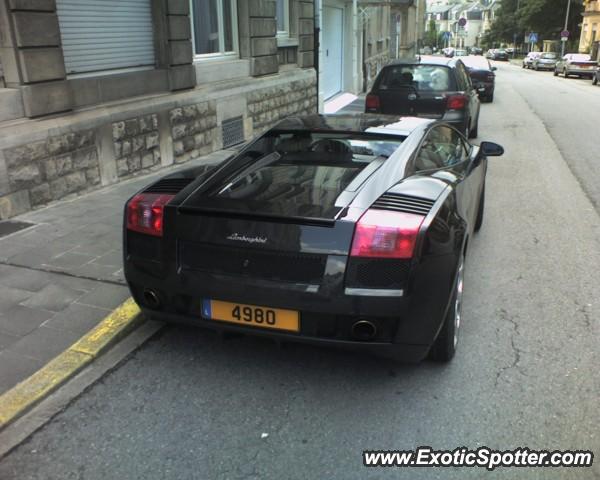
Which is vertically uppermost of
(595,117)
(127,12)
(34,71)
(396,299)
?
(127,12)

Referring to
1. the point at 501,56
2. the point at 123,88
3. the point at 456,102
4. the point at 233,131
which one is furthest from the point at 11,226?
the point at 501,56

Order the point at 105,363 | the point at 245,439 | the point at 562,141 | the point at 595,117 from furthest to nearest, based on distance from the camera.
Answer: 1. the point at 595,117
2. the point at 562,141
3. the point at 105,363
4. the point at 245,439

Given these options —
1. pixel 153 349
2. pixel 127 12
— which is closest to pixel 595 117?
pixel 127 12

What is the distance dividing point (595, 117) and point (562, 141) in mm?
5034

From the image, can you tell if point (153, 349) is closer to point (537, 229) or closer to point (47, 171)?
point (47, 171)

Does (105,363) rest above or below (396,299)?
below

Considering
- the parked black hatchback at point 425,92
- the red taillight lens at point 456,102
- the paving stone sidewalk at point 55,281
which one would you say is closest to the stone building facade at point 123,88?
the paving stone sidewalk at point 55,281

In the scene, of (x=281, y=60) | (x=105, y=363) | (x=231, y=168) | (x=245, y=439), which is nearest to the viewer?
(x=245, y=439)

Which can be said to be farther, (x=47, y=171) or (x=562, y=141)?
(x=562, y=141)

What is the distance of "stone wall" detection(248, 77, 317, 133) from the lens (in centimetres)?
1134

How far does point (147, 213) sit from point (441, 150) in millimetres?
2290

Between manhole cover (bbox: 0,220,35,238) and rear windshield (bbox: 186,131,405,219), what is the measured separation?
2.88 meters

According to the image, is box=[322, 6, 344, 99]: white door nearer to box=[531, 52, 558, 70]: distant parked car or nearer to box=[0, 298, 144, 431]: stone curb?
box=[0, 298, 144, 431]: stone curb

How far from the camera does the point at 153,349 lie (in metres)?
3.78
